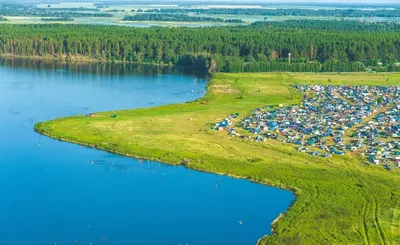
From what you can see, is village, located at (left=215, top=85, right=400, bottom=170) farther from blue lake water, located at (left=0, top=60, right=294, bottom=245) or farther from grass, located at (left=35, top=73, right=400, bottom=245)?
blue lake water, located at (left=0, top=60, right=294, bottom=245)

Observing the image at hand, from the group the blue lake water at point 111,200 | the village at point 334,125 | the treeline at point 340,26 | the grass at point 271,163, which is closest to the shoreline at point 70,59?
the grass at point 271,163

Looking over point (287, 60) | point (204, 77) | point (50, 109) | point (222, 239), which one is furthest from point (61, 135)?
point (287, 60)

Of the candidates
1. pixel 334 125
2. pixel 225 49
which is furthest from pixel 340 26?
pixel 334 125

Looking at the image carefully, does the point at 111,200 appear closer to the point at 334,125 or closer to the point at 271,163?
the point at 271,163

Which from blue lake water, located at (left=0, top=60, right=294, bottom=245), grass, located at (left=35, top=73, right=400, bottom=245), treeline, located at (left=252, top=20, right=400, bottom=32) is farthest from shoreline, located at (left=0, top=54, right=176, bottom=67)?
treeline, located at (left=252, top=20, right=400, bottom=32)

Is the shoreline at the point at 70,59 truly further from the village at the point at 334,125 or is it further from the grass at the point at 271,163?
the village at the point at 334,125
